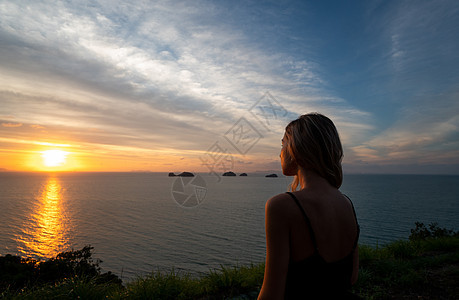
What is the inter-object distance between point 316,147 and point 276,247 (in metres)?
0.68

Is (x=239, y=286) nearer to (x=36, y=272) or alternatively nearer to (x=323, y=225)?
(x=323, y=225)

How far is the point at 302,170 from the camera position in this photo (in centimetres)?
167

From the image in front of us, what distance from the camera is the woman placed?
4.60ft

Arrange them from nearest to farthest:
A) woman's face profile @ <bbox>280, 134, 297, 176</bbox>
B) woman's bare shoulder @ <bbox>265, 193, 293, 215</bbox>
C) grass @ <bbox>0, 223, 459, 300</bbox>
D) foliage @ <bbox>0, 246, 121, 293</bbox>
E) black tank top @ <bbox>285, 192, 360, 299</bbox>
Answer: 1. woman's bare shoulder @ <bbox>265, 193, 293, 215</bbox>
2. black tank top @ <bbox>285, 192, 360, 299</bbox>
3. woman's face profile @ <bbox>280, 134, 297, 176</bbox>
4. grass @ <bbox>0, 223, 459, 300</bbox>
5. foliage @ <bbox>0, 246, 121, 293</bbox>

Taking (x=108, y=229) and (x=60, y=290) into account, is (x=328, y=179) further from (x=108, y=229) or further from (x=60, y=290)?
(x=108, y=229)

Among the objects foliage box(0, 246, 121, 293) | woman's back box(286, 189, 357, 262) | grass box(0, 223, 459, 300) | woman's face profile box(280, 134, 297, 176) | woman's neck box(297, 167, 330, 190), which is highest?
woman's face profile box(280, 134, 297, 176)

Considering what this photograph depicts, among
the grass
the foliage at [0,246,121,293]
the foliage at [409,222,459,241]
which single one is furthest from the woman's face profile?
the foliage at [409,222,459,241]

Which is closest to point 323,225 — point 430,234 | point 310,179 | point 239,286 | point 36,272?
point 310,179

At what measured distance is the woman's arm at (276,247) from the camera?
1.37 meters

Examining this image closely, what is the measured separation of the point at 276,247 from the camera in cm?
141

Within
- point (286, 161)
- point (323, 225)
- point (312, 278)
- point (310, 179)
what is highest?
point (286, 161)

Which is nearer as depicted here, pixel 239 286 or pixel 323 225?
pixel 323 225

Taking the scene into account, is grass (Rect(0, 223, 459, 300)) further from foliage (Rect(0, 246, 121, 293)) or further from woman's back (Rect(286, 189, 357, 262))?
woman's back (Rect(286, 189, 357, 262))

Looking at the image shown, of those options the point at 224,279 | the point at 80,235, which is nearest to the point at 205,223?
the point at 80,235
